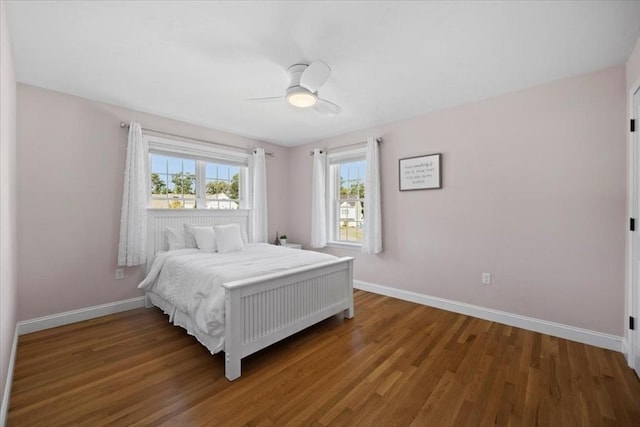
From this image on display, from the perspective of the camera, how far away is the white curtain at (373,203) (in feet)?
12.5

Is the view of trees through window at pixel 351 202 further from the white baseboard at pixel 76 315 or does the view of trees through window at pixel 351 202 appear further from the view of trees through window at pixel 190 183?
the white baseboard at pixel 76 315

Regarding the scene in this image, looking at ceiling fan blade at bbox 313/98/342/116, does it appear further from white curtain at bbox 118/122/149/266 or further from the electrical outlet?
the electrical outlet

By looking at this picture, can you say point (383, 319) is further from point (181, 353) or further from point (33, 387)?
point (33, 387)

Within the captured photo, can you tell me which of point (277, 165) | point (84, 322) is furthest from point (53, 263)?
point (277, 165)

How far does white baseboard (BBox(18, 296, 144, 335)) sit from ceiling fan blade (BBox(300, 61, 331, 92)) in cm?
318

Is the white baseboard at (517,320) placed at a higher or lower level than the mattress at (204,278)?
lower

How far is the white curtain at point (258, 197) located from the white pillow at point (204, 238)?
40.4 inches

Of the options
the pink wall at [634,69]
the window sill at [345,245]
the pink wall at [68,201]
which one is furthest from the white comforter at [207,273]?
the pink wall at [634,69]

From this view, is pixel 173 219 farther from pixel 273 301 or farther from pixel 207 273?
pixel 273 301

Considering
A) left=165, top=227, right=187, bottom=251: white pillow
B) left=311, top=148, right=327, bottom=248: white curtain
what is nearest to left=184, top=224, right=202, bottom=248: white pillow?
left=165, top=227, right=187, bottom=251: white pillow

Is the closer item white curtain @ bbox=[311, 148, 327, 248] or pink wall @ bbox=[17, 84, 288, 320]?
pink wall @ bbox=[17, 84, 288, 320]

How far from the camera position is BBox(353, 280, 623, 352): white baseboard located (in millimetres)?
2393

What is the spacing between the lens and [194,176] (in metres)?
3.99

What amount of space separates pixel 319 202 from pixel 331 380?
292cm
